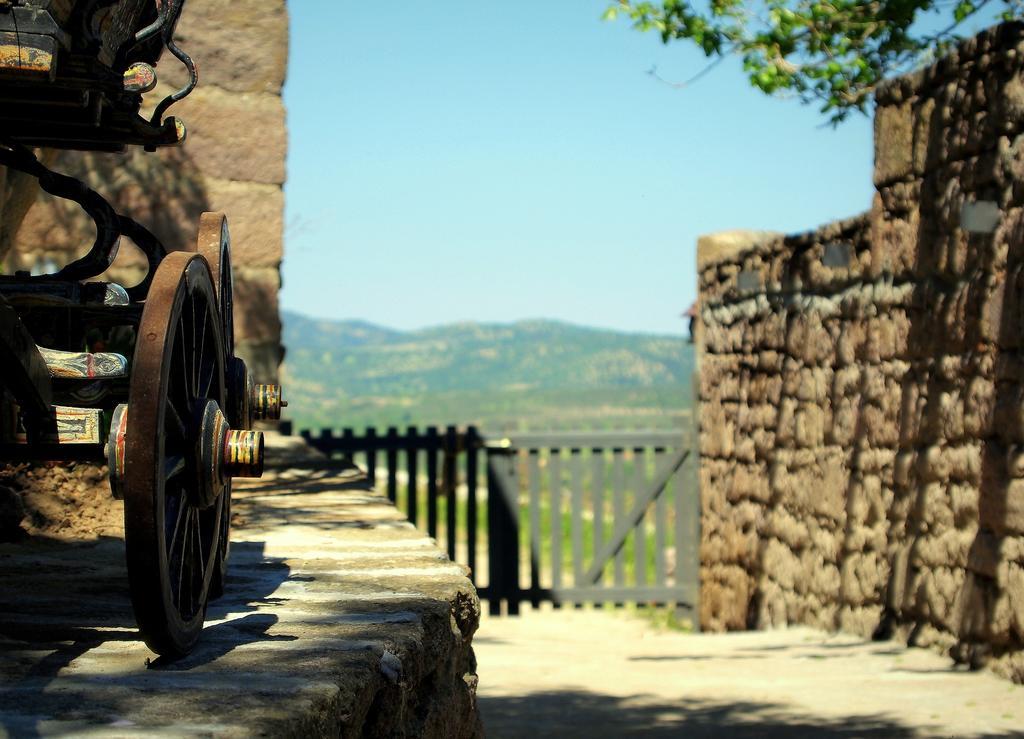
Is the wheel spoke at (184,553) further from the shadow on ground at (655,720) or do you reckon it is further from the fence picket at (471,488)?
the fence picket at (471,488)

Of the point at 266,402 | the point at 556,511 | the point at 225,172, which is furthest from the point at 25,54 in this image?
the point at 556,511

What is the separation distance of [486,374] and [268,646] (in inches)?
3034

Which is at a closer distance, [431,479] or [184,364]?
[184,364]

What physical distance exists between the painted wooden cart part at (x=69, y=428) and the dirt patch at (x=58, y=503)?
4.06 feet

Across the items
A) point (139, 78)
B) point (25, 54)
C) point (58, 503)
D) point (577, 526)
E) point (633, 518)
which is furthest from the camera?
point (633, 518)

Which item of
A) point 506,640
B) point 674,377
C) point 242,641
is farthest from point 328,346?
point 242,641

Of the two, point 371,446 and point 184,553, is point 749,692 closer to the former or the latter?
point 184,553

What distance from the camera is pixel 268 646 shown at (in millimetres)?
2330

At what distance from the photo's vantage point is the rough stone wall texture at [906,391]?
4855 millimetres

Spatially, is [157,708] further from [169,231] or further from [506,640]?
[506,640]

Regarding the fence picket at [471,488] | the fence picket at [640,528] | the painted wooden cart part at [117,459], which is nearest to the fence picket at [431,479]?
the fence picket at [471,488]

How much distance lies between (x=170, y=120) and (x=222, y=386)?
757 millimetres

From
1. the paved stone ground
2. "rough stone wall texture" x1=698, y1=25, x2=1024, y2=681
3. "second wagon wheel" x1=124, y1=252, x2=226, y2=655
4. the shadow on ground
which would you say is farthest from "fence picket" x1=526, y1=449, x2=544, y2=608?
"second wagon wheel" x1=124, y1=252, x2=226, y2=655

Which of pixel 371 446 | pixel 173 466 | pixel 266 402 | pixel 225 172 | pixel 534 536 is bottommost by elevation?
pixel 534 536
